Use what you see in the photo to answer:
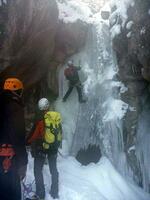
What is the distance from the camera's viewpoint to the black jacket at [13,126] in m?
4.12

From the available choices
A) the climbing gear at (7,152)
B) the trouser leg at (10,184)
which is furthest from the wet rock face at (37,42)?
the trouser leg at (10,184)

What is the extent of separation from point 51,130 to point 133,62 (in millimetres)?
4614

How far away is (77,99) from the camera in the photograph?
10141 mm

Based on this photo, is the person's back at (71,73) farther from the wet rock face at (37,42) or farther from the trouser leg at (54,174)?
the trouser leg at (54,174)

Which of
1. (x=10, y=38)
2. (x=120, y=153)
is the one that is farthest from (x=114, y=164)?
(x=10, y=38)

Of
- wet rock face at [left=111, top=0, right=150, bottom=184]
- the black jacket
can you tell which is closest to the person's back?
wet rock face at [left=111, top=0, right=150, bottom=184]

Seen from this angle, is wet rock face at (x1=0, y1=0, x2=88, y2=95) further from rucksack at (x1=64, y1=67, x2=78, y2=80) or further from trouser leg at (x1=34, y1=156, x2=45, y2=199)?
trouser leg at (x1=34, y1=156, x2=45, y2=199)

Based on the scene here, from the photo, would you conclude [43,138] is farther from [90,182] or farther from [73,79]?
[73,79]

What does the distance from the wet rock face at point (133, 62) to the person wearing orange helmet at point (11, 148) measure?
5379 millimetres

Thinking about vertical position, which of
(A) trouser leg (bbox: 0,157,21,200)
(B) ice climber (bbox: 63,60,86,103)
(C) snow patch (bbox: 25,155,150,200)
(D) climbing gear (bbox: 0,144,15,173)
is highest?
(B) ice climber (bbox: 63,60,86,103)

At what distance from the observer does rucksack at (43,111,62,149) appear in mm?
5914

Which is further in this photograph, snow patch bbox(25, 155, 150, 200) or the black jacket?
snow patch bbox(25, 155, 150, 200)

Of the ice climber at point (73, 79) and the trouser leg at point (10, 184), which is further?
A: the ice climber at point (73, 79)

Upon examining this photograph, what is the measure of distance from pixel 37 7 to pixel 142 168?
5073mm
